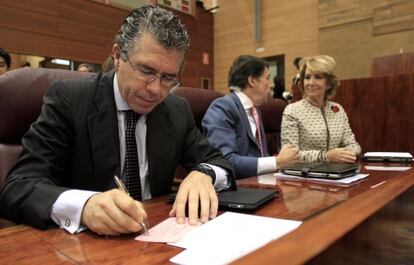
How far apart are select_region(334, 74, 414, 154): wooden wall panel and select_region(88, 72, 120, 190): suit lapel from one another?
192 centimetres

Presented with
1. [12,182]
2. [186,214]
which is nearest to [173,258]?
[186,214]

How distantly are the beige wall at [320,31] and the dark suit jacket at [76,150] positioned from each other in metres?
3.38

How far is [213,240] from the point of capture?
24.9 inches

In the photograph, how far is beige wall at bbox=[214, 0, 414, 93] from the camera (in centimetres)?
378

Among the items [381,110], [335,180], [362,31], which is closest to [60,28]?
[381,110]

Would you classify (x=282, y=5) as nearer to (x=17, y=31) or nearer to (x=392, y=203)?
(x=17, y=31)

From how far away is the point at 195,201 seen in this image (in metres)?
0.82

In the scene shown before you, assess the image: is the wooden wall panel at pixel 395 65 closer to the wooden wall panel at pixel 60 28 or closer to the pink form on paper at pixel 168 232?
the pink form on paper at pixel 168 232

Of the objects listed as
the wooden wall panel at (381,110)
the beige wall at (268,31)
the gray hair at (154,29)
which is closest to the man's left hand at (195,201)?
the gray hair at (154,29)

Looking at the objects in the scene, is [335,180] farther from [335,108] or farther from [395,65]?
[395,65]

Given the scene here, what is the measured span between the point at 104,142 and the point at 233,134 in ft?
2.79

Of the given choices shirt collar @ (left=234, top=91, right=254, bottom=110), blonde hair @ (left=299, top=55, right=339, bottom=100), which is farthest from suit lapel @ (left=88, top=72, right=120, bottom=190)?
blonde hair @ (left=299, top=55, right=339, bottom=100)

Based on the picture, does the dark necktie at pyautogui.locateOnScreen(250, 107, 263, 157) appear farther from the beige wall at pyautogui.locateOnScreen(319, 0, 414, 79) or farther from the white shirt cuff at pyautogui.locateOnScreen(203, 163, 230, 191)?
the beige wall at pyautogui.locateOnScreen(319, 0, 414, 79)

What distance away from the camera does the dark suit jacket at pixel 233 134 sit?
1.64 metres
